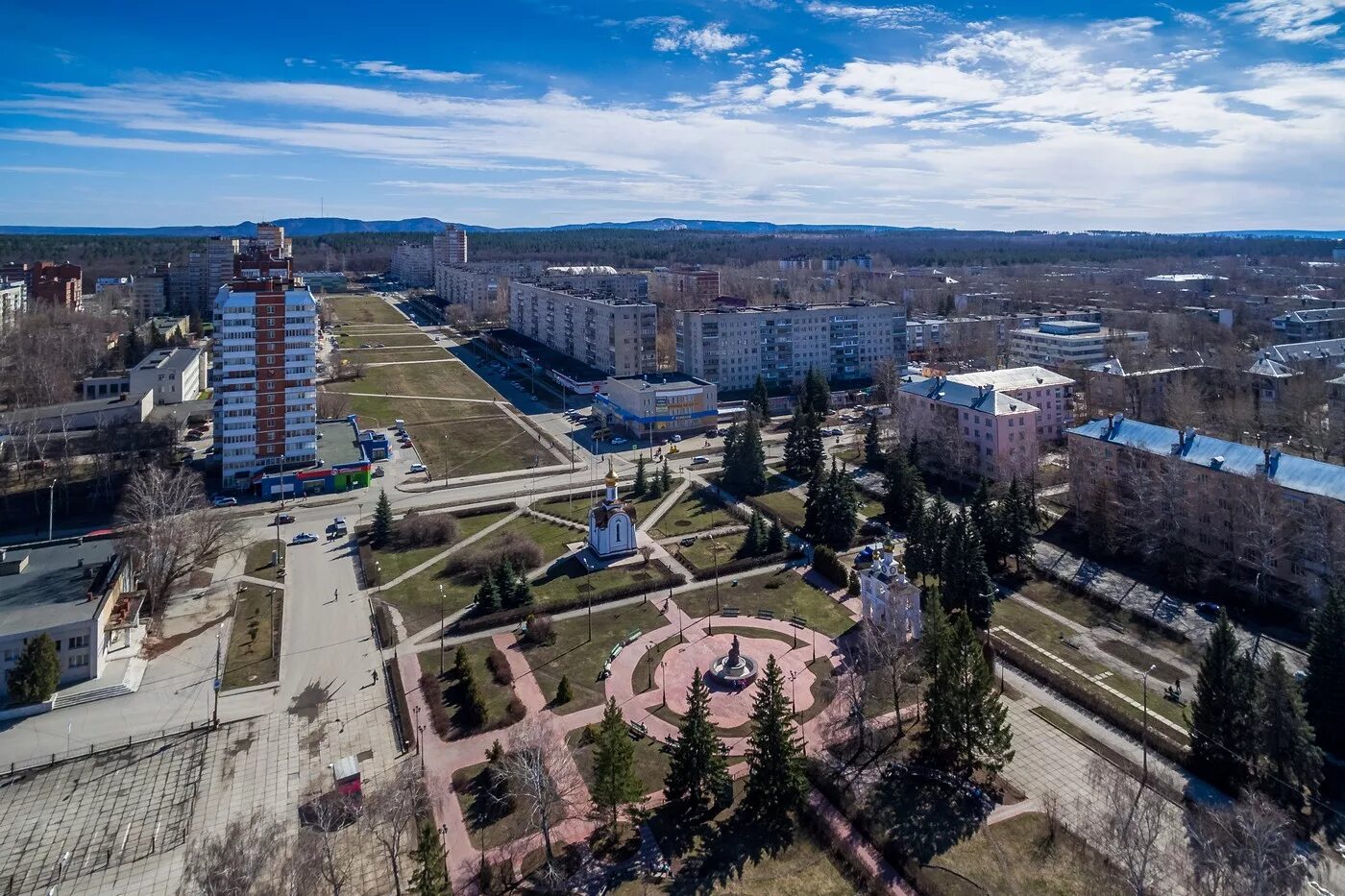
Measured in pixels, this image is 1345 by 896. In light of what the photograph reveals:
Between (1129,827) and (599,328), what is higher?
(599,328)

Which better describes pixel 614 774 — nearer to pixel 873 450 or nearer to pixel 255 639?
pixel 255 639

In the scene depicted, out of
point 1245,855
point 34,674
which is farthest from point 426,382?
point 1245,855

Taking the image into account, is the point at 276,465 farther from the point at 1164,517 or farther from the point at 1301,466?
the point at 1301,466

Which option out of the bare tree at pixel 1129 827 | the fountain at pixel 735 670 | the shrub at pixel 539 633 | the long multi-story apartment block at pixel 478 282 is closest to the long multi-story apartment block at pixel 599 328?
the long multi-story apartment block at pixel 478 282

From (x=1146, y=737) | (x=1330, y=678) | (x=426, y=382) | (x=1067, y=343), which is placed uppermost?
(x=1067, y=343)

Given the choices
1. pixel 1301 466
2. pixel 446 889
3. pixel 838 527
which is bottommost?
pixel 446 889

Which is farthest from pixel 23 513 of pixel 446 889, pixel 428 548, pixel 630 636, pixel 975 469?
pixel 975 469

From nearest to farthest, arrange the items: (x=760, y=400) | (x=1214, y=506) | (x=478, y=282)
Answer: (x=1214, y=506) → (x=760, y=400) → (x=478, y=282)
